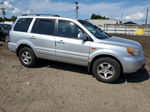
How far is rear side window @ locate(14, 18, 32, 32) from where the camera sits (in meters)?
5.53

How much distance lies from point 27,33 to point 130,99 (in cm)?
393

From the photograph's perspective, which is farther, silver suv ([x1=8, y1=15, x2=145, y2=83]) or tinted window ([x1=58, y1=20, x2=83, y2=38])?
tinted window ([x1=58, y1=20, x2=83, y2=38])

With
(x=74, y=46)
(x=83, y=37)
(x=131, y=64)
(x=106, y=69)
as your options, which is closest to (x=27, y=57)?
(x=74, y=46)

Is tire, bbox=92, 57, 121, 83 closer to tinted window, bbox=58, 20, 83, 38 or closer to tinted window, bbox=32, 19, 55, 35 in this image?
tinted window, bbox=58, 20, 83, 38

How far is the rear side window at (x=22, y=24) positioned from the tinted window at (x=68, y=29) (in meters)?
1.31

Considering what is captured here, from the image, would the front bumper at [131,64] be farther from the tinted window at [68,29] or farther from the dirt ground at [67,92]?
the tinted window at [68,29]

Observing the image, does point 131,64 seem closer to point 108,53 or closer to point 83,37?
point 108,53

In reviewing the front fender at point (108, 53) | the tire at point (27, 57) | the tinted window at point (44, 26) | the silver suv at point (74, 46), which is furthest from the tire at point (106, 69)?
the tire at point (27, 57)

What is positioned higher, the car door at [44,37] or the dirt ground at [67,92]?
the car door at [44,37]

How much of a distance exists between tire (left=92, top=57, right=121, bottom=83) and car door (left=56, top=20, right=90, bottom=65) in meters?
0.40

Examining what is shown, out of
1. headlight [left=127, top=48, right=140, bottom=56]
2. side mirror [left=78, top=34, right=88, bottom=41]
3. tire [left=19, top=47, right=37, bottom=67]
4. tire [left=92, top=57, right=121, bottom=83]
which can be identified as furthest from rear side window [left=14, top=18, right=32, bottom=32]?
headlight [left=127, top=48, right=140, bottom=56]

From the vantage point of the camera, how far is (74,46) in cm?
468

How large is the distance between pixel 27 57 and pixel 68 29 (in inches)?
75.8

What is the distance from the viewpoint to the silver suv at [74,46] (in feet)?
14.1
